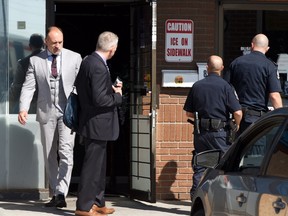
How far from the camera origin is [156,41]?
10.5 m

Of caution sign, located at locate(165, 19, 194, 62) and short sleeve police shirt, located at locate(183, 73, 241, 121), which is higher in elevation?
caution sign, located at locate(165, 19, 194, 62)

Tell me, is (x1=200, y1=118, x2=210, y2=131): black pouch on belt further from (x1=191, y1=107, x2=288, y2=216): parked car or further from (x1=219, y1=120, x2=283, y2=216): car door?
(x1=219, y1=120, x2=283, y2=216): car door

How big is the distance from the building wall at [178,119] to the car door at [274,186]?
5182mm

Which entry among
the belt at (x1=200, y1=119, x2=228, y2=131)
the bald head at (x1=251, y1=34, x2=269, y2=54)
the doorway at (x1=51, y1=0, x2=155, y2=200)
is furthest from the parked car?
the doorway at (x1=51, y1=0, x2=155, y2=200)

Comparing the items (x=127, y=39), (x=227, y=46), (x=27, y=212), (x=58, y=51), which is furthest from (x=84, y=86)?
(x=127, y=39)

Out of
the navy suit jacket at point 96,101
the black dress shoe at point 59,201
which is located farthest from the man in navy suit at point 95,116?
the black dress shoe at point 59,201

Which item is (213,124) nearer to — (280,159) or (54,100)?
(54,100)

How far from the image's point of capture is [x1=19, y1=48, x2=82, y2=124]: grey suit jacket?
9945 mm

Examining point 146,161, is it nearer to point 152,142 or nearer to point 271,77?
point 152,142

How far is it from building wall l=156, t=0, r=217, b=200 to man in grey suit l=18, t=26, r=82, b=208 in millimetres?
1269

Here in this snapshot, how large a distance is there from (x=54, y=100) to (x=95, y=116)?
3.39 feet

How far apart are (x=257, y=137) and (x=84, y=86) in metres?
3.44

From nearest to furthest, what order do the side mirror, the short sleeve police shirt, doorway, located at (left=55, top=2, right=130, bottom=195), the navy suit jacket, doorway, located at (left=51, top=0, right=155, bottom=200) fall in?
the side mirror → the navy suit jacket → the short sleeve police shirt → doorway, located at (left=51, top=0, right=155, bottom=200) → doorway, located at (left=55, top=2, right=130, bottom=195)

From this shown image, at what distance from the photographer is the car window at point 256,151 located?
18.7 ft
